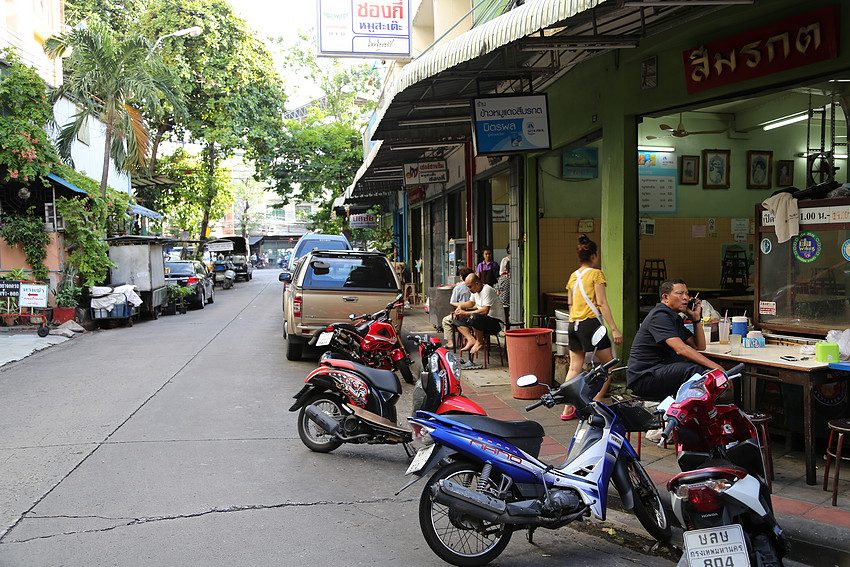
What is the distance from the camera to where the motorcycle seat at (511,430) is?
14.4ft

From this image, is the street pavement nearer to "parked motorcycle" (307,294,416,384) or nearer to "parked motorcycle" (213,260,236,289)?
"parked motorcycle" (307,294,416,384)

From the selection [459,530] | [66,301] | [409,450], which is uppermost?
[66,301]

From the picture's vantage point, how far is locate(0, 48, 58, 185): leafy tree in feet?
52.0

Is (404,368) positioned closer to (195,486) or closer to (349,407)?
(349,407)

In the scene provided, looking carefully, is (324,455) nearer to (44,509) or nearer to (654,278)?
(44,509)

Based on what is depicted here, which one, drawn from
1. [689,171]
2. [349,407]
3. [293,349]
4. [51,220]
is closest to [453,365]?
[349,407]

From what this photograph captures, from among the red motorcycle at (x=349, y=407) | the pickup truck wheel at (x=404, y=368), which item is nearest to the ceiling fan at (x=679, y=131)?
the pickup truck wheel at (x=404, y=368)

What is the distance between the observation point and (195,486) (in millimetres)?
5570

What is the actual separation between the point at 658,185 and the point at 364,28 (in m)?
7.01

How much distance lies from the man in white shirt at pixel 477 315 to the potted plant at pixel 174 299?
1251 cm

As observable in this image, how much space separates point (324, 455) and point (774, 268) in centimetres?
488

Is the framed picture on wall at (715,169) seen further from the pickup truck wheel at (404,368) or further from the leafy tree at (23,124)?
the leafy tree at (23,124)

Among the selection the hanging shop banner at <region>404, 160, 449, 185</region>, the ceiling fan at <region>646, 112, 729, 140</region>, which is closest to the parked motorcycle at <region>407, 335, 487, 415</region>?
the ceiling fan at <region>646, 112, 729, 140</region>

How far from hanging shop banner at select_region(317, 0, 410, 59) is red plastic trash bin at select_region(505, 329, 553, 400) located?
8.37m
